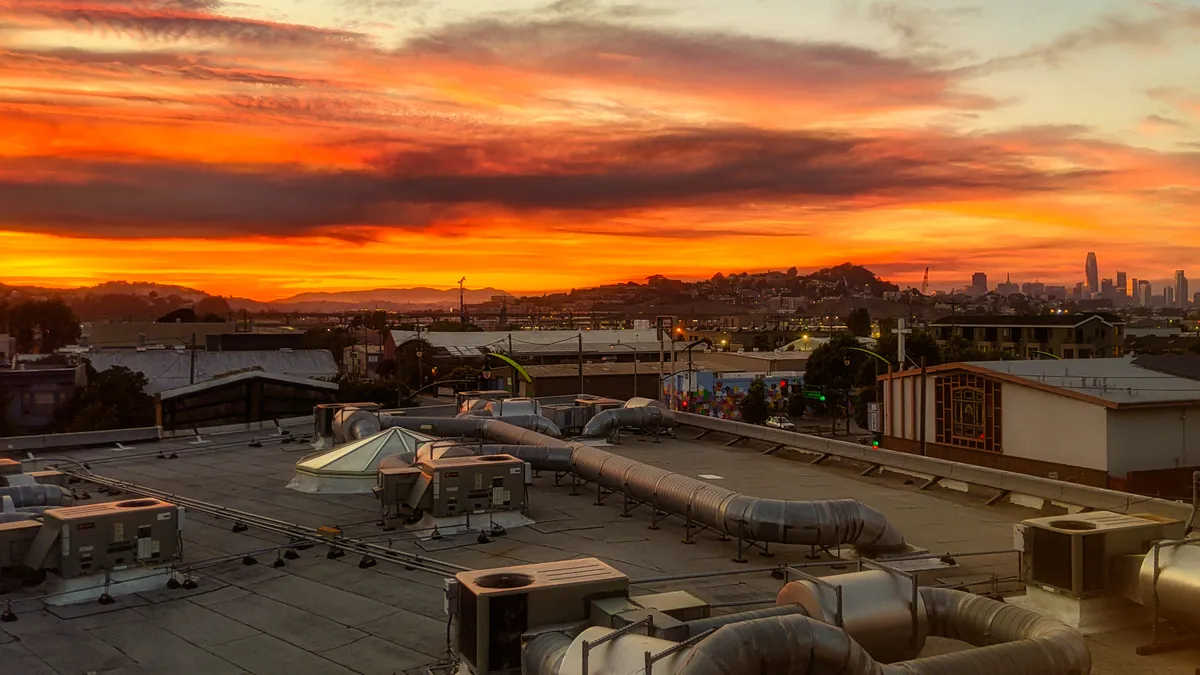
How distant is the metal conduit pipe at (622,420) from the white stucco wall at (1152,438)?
2208cm

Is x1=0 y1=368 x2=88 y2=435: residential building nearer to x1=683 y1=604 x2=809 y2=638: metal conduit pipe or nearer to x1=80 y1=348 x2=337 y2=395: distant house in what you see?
x1=80 y1=348 x2=337 y2=395: distant house

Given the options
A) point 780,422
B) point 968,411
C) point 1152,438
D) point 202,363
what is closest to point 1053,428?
point 1152,438

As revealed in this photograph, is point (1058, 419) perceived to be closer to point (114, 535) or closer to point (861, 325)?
point (114, 535)

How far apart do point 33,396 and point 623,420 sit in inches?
2463

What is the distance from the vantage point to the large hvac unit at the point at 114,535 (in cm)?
2214

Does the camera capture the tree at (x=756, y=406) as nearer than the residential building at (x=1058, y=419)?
No

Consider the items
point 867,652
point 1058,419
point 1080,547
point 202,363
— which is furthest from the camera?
point 202,363

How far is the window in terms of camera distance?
48.5m

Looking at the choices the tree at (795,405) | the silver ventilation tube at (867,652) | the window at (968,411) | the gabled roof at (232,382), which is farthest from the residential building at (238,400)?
the silver ventilation tube at (867,652)

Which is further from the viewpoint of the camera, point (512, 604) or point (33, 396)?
point (33, 396)

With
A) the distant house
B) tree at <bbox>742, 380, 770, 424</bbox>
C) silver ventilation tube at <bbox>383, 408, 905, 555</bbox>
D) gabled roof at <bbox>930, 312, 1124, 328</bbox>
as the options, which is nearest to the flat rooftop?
silver ventilation tube at <bbox>383, 408, 905, 555</bbox>

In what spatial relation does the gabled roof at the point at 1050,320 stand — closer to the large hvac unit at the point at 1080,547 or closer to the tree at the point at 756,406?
the tree at the point at 756,406

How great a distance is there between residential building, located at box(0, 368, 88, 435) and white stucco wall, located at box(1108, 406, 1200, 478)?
83076 millimetres

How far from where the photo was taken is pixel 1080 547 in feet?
58.3
